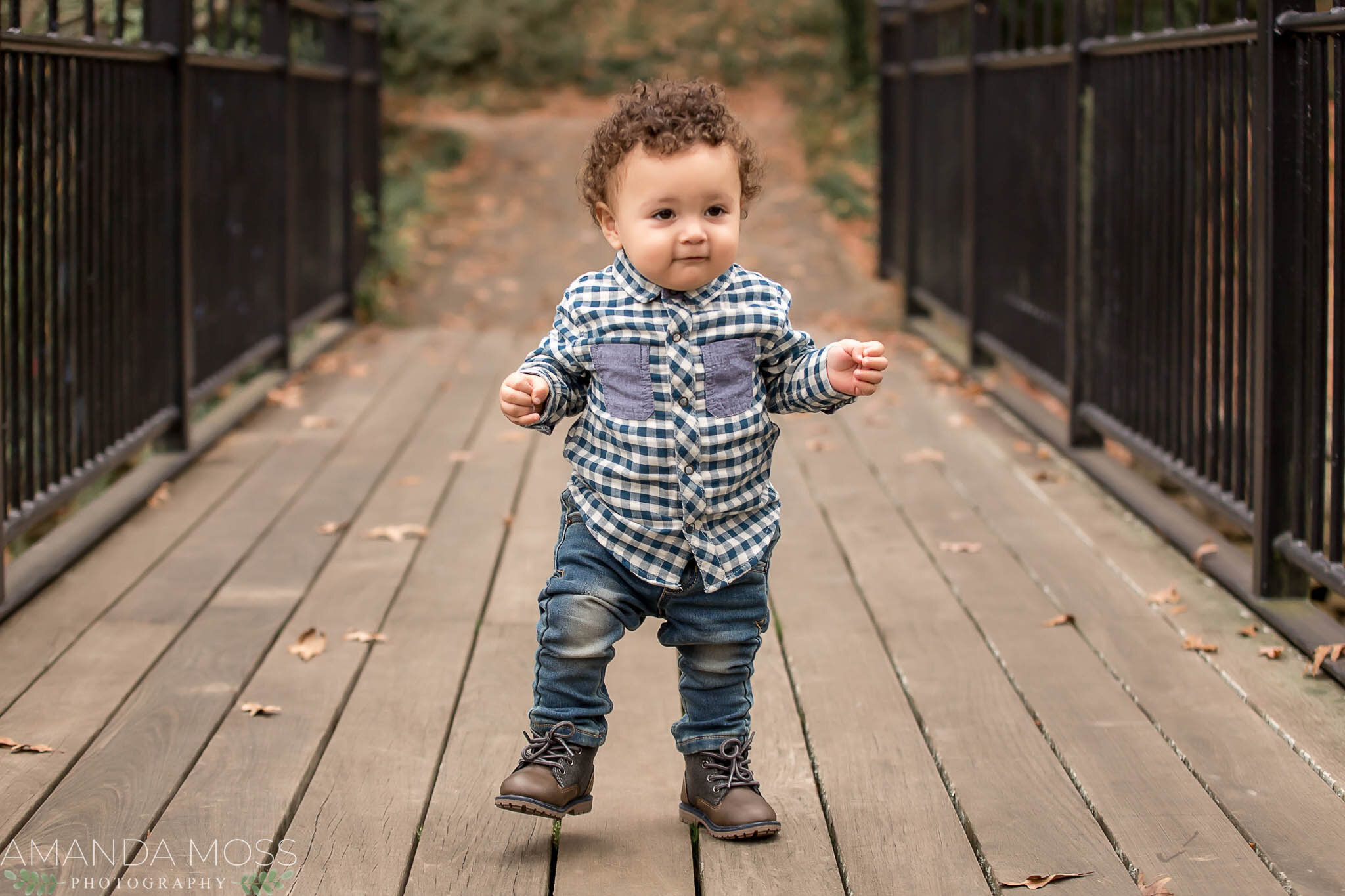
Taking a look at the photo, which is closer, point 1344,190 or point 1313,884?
point 1313,884

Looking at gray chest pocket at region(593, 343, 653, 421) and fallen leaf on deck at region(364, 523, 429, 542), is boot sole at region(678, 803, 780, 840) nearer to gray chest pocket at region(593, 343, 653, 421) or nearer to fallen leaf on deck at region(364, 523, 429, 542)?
gray chest pocket at region(593, 343, 653, 421)

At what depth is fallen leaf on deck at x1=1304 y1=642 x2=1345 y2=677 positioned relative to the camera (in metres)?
3.70

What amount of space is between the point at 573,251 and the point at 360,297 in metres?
2.03

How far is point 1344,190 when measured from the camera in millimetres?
3654

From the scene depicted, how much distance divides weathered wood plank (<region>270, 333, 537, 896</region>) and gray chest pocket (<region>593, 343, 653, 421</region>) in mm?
846

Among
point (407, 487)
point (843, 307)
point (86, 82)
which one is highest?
point (86, 82)

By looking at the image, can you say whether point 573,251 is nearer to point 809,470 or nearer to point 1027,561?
point 809,470

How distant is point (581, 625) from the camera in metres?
2.78

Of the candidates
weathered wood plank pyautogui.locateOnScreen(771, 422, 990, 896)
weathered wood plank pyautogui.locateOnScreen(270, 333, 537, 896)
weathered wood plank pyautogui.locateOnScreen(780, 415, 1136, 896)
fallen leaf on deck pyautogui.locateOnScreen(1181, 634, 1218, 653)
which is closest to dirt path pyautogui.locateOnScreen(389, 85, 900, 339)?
weathered wood plank pyautogui.locateOnScreen(780, 415, 1136, 896)

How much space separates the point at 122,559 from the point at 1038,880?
120 inches

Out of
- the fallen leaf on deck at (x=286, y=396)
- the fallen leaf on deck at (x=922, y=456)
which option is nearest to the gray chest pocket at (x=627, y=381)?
the fallen leaf on deck at (x=922, y=456)

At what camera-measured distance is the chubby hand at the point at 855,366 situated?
8.85 feet

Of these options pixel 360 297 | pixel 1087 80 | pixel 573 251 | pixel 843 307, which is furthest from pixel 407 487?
pixel 573 251

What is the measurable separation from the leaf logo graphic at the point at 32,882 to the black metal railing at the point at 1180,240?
2.82m
